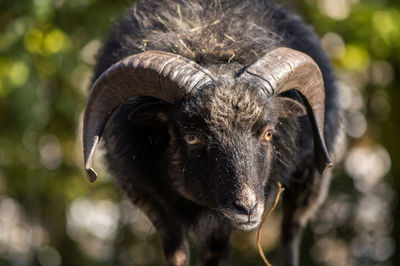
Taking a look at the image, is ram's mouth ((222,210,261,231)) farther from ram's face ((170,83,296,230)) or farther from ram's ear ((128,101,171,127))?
ram's ear ((128,101,171,127))

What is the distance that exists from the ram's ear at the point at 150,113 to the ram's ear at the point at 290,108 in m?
1.00

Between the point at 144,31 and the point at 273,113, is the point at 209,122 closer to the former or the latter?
the point at 273,113

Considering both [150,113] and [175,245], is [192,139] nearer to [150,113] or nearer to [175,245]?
[150,113]

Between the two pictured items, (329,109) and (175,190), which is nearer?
(175,190)

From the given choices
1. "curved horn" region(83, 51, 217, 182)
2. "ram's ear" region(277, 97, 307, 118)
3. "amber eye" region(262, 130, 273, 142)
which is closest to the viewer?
"curved horn" region(83, 51, 217, 182)

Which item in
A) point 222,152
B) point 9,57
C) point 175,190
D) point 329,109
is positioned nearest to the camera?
point 222,152

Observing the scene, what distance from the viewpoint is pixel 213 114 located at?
419cm

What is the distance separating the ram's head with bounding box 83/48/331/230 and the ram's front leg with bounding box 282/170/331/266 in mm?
1558

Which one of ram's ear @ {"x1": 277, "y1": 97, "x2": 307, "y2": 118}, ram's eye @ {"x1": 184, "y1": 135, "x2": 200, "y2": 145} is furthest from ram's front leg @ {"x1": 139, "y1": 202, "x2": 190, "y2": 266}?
ram's ear @ {"x1": 277, "y1": 97, "x2": 307, "y2": 118}

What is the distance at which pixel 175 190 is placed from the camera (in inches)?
196

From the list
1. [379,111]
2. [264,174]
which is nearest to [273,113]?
[264,174]

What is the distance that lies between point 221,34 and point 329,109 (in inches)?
58.4

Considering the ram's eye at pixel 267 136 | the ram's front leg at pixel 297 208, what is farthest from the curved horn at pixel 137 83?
the ram's front leg at pixel 297 208

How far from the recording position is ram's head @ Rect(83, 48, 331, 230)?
4.13 m
